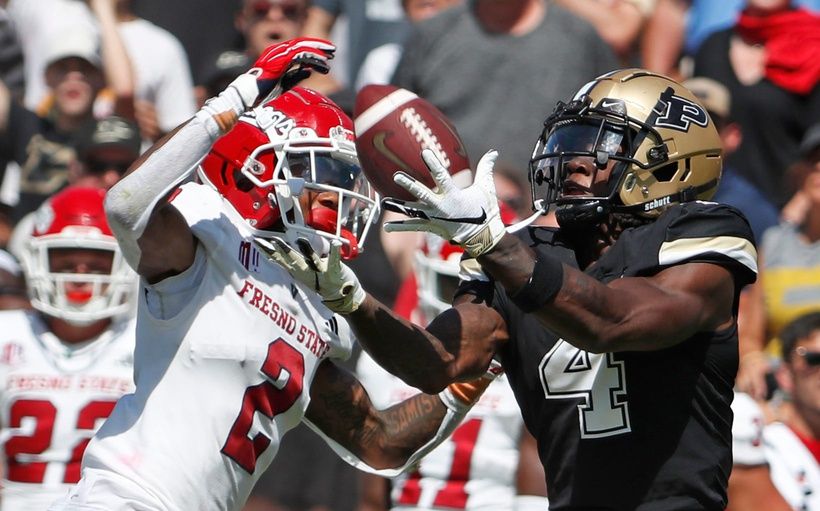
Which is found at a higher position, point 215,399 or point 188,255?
point 188,255

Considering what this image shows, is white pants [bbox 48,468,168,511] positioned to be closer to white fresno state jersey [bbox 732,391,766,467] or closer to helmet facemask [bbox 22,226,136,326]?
helmet facemask [bbox 22,226,136,326]

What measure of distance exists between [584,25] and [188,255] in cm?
360

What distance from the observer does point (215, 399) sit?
4074 millimetres

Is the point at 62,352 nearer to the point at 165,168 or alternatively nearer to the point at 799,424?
the point at 165,168

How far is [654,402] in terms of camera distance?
384cm

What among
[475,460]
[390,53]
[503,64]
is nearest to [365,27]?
[390,53]

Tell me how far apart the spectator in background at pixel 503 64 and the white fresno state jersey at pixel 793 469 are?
167 cm

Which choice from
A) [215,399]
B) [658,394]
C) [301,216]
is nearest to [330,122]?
[301,216]

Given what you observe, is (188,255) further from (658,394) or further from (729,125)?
(729,125)

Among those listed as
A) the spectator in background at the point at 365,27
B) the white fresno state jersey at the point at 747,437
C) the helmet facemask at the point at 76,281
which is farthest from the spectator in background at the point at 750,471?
the spectator in background at the point at 365,27

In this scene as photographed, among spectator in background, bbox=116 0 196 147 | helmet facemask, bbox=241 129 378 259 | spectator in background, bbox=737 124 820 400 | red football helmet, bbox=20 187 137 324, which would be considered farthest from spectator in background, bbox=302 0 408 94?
helmet facemask, bbox=241 129 378 259

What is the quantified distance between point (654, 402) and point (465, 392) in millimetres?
707

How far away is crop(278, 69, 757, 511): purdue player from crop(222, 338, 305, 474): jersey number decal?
0.33m

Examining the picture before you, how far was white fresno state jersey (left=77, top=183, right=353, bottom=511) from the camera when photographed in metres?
4.04
